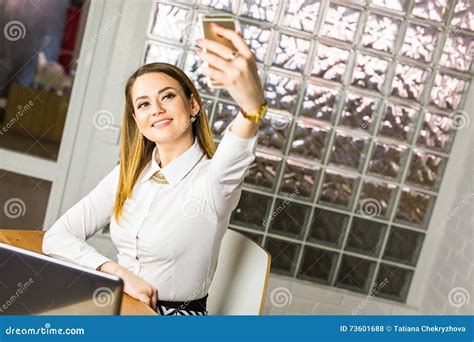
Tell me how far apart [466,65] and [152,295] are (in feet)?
4.47

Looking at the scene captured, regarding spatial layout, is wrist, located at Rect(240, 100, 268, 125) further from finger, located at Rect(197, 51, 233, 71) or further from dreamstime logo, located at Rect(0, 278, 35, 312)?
dreamstime logo, located at Rect(0, 278, 35, 312)

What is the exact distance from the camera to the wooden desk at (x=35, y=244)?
3.87 feet

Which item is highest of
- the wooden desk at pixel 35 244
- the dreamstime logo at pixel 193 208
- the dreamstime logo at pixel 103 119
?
the dreamstime logo at pixel 103 119

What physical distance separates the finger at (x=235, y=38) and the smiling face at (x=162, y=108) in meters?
0.19

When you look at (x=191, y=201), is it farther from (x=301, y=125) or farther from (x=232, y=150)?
(x=301, y=125)

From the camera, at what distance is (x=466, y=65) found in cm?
214

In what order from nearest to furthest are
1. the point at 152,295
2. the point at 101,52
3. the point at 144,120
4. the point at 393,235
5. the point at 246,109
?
the point at 246,109, the point at 152,295, the point at 144,120, the point at 101,52, the point at 393,235

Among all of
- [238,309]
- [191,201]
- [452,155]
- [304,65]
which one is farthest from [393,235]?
[191,201]

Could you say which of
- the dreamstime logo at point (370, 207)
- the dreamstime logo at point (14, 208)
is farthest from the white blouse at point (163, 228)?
the dreamstime logo at point (370, 207)

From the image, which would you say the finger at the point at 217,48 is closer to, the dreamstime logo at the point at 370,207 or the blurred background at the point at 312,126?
the blurred background at the point at 312,126

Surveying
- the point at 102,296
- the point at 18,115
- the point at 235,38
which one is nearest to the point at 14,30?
the point at 18,115

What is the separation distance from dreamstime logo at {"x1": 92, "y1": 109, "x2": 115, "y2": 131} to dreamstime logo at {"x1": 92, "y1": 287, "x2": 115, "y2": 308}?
1094mm

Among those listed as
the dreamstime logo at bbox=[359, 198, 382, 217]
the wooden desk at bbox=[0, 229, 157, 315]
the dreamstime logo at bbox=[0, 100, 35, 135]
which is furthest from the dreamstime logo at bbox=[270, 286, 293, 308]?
the wooden desk at bbox=[0, 229, 157, 315]

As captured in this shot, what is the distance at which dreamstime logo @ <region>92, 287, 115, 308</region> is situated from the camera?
3.11 ft
